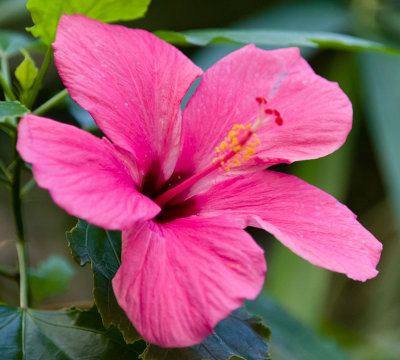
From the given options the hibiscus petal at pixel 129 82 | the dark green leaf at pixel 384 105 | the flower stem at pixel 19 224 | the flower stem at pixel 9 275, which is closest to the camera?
the hibiscus petal at pixel 129 82

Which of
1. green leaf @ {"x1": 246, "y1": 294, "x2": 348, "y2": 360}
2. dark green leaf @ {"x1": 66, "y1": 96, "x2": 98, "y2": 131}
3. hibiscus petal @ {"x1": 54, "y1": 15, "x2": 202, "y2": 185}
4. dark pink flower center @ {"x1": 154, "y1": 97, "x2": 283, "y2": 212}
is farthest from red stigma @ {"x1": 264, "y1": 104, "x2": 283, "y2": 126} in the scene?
green leaf @ {"x1": 246, "y1": 294, "x2": 348, "y2": 360}

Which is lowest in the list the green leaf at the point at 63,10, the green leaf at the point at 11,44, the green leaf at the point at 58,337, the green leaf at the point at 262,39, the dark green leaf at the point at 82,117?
the green leaf at the point at 58,337

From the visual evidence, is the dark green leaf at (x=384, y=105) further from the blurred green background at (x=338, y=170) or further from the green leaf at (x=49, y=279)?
the green leaf at (x=49, y=279)

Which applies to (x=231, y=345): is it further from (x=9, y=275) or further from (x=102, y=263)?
(x=9, y=275)

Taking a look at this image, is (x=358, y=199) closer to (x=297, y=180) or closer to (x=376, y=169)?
(x=376, y=169)

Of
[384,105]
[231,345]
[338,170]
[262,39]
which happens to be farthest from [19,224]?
[384,105]

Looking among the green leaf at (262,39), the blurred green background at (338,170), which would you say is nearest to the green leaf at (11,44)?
the green leaf at (262,39)

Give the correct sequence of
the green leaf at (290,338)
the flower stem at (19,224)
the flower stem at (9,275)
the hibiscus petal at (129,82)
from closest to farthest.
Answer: the hibiscus petal at (129,82), the flower stem at (19,224), the flower stem at (9,275), the green leaf at (290,338)
